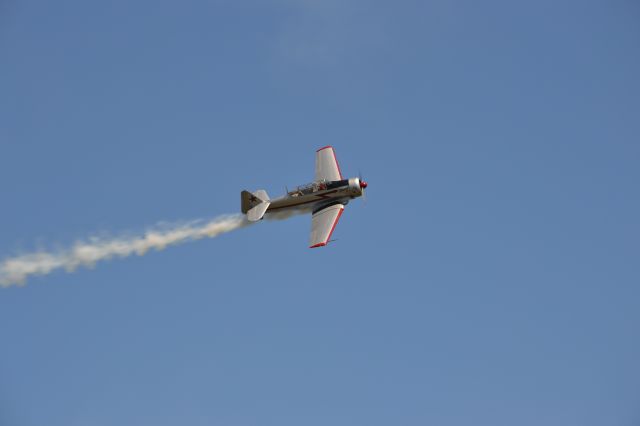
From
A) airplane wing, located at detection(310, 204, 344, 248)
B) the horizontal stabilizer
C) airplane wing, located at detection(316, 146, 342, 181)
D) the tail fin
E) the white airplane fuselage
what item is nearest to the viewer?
airplane wing, located at detection(310, 204, 344, 248)

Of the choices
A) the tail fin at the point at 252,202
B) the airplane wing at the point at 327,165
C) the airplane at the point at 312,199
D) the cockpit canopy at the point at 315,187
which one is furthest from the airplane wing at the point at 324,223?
the tail fin at the point at 252,202

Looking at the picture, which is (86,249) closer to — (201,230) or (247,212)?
(201,230)

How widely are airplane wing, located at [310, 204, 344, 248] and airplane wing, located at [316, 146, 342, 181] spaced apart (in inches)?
113

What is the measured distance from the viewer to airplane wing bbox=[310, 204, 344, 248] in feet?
130

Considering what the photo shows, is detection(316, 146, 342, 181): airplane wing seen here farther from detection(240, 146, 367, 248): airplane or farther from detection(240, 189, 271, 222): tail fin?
detection(240, 189, 271, 222): tail fin

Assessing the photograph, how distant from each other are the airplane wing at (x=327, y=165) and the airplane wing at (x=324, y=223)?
2.88 metres

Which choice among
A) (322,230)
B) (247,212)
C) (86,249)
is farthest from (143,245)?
(322,230)

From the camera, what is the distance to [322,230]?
132 ft

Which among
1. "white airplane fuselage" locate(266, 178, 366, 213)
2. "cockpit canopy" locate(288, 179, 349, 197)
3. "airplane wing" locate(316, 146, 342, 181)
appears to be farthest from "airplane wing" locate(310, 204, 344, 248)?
"airplane wing" locate(316, 146, 342, 181)

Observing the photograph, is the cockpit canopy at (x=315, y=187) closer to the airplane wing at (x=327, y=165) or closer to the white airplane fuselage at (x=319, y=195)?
the white airplane fuselage at (x=319, y=195)

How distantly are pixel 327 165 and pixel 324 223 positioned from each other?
19.5 ft

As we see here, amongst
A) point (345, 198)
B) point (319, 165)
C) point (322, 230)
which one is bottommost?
point (322, 230)

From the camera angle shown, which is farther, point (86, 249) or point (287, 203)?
point (287, 203)

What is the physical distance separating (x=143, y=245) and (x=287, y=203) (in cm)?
942
